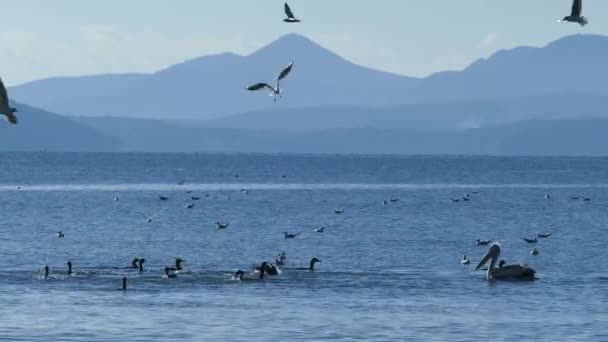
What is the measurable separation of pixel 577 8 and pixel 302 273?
38103 mm

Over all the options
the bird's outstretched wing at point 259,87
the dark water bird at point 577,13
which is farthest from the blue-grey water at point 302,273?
the dark water bird at point 577,13

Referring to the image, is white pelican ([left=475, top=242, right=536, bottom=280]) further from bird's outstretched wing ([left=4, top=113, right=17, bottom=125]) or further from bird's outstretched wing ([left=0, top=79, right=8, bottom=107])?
bird's outstretched wing ([left=0, top=79, right=8, bottom=107])

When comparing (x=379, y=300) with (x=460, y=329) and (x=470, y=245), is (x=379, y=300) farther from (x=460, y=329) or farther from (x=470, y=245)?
(x=470, y=245)

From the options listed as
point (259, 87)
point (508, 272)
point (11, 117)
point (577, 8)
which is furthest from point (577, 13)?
point (508, 272)

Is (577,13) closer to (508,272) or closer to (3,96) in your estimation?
(3,96)

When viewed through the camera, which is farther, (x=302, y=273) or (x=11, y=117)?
(x=302, y=273)

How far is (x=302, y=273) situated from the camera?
193ft


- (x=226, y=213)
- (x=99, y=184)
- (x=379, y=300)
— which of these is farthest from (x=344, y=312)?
(x=99, y=184)

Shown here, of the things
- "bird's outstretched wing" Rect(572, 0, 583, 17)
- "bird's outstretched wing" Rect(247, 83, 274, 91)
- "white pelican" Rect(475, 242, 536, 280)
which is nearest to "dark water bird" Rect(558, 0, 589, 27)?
"bird's outstretched wing" Rect(572, 0, 583, 17)

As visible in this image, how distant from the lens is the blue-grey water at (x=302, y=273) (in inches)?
1647

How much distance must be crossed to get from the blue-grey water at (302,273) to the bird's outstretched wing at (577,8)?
62.4 ft

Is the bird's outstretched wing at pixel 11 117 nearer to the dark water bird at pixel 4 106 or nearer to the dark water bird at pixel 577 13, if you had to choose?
the dark water bird at pixel 4 106

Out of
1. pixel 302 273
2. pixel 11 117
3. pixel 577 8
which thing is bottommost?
pixel 302 273

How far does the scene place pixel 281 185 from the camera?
18325 cm
